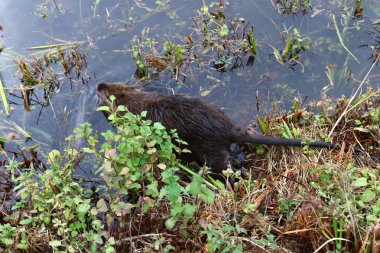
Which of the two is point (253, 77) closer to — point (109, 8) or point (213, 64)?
point (213, 64)

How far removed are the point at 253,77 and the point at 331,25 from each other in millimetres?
1261

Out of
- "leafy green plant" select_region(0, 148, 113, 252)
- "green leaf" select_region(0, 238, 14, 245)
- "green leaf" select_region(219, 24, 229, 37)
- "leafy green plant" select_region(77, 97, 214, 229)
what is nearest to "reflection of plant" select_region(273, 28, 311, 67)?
"green leaf" select_region(219, 24, 229, 37)

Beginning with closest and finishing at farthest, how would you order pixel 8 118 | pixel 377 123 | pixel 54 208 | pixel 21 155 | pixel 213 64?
pixel 54 208 < pixel 377 123 < pixel 21 155 < pixel 8 118 < pixel 213 64

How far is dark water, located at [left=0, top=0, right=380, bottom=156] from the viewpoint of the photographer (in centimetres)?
451

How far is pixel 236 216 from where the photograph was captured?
3.17 metres

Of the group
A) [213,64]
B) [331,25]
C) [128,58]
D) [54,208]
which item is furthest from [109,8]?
[54,208]

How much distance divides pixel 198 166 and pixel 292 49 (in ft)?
6.12

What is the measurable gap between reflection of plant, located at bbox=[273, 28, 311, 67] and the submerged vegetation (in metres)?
0.01

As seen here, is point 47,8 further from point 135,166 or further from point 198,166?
point 135,166

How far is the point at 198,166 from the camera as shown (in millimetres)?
3908

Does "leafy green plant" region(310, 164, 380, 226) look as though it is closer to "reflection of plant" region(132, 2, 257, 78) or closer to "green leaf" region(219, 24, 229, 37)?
"reflection of plant" region(132, 2, 257, 78)

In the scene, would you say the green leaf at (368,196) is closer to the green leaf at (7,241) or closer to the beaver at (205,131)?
the beaver at (205,131)

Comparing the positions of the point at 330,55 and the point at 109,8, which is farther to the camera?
the point at 109,8

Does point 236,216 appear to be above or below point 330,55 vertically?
below
